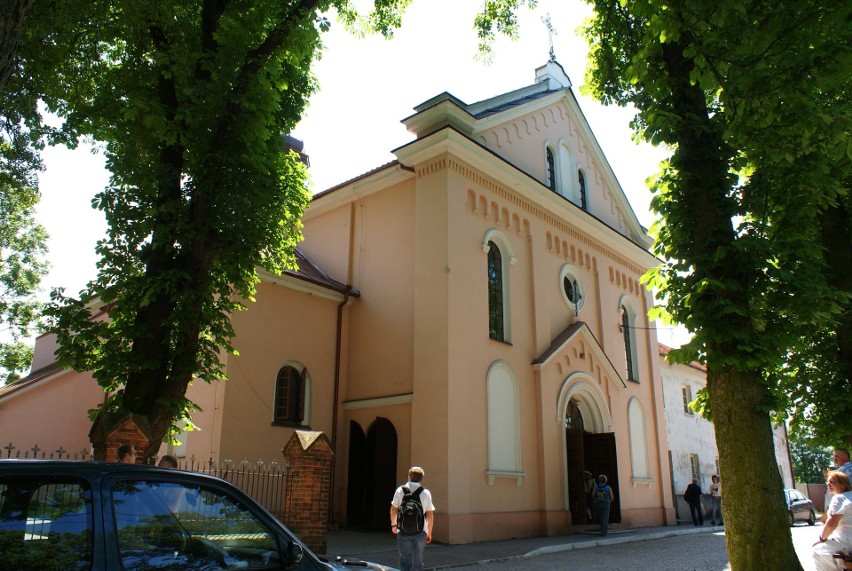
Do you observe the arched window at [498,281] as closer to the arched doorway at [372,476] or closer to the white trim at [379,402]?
the white trim at [379,402]

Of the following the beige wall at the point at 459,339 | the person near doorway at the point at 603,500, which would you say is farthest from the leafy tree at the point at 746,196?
the person near doorway at the point at 603,500

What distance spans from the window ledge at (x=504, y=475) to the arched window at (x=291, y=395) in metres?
4.49

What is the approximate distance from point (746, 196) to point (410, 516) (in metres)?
5.72

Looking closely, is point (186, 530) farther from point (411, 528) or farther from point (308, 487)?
point (308, 487)

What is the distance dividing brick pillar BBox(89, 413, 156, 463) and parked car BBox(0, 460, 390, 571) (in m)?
4.26

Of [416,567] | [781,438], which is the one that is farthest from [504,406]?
[781,438]

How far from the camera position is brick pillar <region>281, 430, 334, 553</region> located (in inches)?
378

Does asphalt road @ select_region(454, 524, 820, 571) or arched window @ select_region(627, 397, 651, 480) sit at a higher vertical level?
arched window @ select_region(627, 397, 651, 480)

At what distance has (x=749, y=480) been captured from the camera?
6340 mm

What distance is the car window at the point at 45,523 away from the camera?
114 inches

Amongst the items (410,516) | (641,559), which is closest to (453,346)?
(641,559)

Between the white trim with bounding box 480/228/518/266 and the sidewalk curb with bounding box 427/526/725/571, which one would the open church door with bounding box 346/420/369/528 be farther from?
the white trim with bounding box 480/228/518/266

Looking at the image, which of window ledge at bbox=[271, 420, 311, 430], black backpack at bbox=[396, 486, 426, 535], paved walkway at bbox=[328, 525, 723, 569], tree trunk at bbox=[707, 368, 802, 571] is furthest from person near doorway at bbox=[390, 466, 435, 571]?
window ledge at bbox=[271, 420, 311, 430]

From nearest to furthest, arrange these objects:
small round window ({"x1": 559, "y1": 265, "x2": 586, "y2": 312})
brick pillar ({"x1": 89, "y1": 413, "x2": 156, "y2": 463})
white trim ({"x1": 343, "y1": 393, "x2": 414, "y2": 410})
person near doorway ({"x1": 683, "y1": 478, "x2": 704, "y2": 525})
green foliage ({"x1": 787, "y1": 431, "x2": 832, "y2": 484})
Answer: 1. brick pillar ({"x1": 89, "y1": 413, "x2": 156, "y2": 463})
2. white trim ({"x1": 343, "y1": 393, "x2": 414, "y2": 410})
3. small round window ({"x1": 559, "y1": 265, "x2": 586, "y2": 312})
4. person near doorway ({"x1": 683, "y1": 478, "x2": 704, "y2": 525})
5. green foliage ({"x1": 787, "y1": 431, "x2": 832, "y2": 484})
